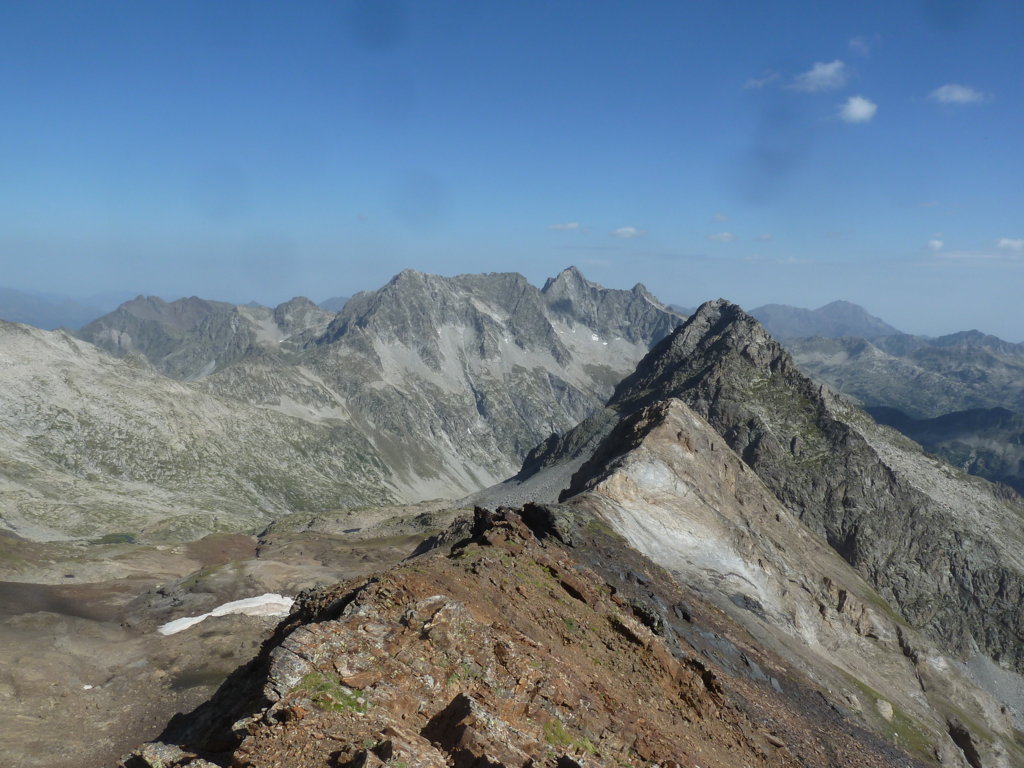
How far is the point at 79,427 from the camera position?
194 meters

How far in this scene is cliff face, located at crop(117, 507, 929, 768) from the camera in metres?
15.8

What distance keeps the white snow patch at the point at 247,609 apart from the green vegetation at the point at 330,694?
47.1m

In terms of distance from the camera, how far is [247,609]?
64.8 m

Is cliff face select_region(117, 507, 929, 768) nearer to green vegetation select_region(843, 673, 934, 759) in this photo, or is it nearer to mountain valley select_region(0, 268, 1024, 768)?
mountain valley select_region(0, 268, 1024, 768)

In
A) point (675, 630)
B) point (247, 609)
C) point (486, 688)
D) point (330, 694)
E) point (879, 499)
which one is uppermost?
point (330, 694)

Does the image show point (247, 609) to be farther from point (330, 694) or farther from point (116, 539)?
point (116, 539)

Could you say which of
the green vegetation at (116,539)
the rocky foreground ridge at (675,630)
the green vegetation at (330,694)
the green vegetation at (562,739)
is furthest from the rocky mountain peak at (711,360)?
the green vegetation at (330,694)

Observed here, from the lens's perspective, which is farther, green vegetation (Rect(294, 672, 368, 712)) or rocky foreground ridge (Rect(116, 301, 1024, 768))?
rocky foreground ridge (Rect(116, 301, 1024, 768))

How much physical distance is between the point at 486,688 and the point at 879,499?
5145 inches

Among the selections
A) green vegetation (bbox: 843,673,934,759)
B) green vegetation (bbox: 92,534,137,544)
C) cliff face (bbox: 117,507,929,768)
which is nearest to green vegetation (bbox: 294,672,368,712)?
cliff face (bbox: 117,507,929,768)

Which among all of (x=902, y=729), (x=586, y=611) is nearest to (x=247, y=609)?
(x=586, y=611)

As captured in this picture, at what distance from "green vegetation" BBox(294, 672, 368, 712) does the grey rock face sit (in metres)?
126

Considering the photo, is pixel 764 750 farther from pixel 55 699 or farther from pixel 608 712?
pixel 55 699

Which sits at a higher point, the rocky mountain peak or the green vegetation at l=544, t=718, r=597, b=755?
the rocky mountain peak
